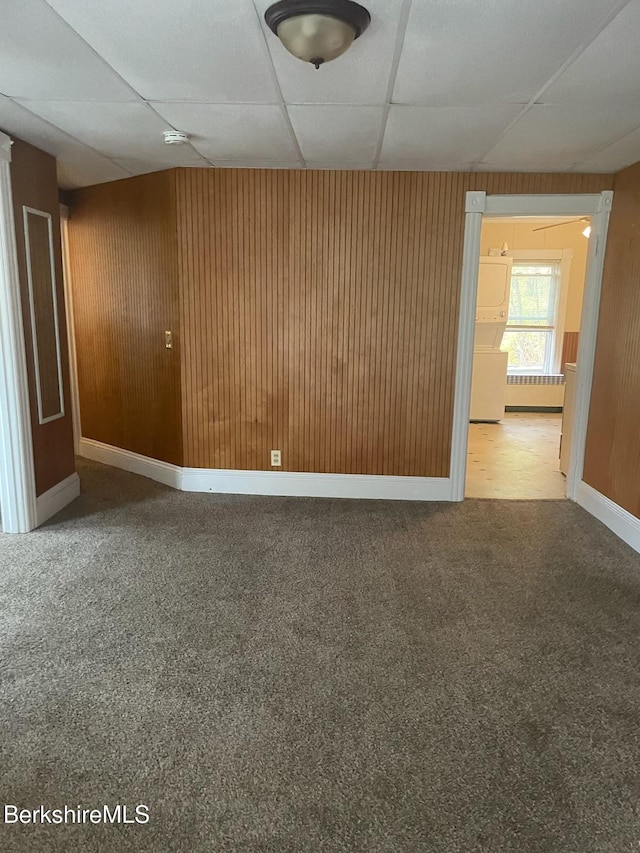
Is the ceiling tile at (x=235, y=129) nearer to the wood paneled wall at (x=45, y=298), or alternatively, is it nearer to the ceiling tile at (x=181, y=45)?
the ceiling tile at (x=181, y=45)

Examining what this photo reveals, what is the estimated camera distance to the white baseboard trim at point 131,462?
442 centimetres

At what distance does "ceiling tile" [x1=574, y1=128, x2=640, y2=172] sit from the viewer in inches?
120

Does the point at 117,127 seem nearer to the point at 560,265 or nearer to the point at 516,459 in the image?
the point at 516,459

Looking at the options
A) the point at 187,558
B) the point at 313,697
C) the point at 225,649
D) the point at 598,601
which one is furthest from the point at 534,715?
the point at 187,558

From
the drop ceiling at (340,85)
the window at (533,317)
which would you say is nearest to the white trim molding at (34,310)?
the drop ceiling at (340,85)

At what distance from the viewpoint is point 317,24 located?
5.88ft

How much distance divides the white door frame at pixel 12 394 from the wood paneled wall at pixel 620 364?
367 centimetres

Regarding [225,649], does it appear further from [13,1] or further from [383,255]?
[383,255]

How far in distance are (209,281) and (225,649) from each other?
265 cm

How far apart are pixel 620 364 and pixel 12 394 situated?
12.3 ft

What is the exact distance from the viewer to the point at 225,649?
2334 millimetres

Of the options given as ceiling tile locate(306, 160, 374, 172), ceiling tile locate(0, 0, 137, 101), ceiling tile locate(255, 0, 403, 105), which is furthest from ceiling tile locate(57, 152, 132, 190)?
ceiling tile locate(255, 0, 403, 105)

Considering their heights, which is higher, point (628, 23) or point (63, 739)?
point (628, 23)

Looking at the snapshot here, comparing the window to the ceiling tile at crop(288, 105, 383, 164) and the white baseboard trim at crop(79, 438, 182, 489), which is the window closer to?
the ceiling tile at crop(288, 105, 383, 164)
